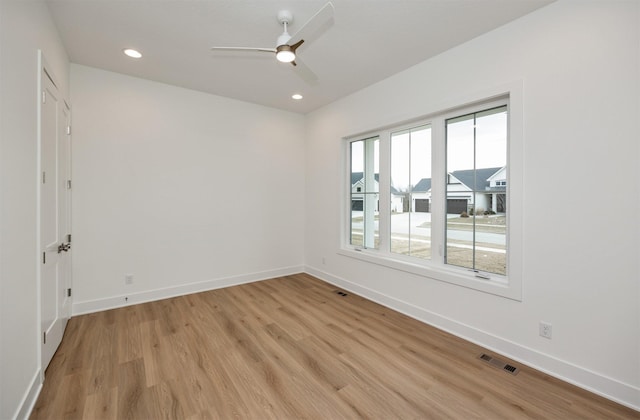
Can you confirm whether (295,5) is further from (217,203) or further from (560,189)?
(217,203)

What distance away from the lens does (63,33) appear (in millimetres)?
2600

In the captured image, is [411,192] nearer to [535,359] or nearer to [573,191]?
[573,191]

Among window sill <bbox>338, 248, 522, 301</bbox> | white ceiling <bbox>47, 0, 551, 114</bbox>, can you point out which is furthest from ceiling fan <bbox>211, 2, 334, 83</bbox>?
window sill <bbox>338, 248, 522, 301</bbox>

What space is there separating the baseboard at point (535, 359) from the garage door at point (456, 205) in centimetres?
116

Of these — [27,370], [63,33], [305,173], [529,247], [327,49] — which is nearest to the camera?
[27,370]

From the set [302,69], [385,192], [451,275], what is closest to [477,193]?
[451,275]

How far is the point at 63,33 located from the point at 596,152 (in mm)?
4689

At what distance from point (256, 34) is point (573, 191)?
9.91ft

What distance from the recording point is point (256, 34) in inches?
102

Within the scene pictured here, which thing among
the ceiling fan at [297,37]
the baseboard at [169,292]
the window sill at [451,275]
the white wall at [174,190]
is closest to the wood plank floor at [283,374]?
the baseboard at [169,292]

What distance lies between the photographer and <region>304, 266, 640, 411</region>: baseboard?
6.23ft

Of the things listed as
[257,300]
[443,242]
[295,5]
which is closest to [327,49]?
[295,5]

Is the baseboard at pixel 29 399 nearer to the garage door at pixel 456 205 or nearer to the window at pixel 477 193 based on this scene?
the window at pixel 477 193

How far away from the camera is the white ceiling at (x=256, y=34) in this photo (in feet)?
7.31
